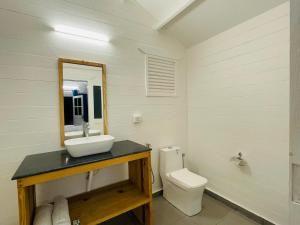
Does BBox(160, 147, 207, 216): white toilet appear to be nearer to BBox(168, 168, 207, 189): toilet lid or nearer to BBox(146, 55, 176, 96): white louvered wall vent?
BBox(168, 168, 207, 189): toilet lid

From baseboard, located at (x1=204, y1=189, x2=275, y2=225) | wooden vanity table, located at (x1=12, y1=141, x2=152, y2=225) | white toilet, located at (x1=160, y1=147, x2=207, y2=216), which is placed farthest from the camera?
white toilet, located at (x1=160, y1=147, x2=207, y2=216)

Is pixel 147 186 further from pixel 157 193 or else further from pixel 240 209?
pixel 240 209

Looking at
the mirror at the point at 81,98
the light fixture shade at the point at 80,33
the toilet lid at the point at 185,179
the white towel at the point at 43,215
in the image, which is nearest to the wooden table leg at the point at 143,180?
the toilet lid at the point at 185,179

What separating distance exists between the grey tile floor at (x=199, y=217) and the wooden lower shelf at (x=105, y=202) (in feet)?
1.15

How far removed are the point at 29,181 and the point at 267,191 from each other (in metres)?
2.30

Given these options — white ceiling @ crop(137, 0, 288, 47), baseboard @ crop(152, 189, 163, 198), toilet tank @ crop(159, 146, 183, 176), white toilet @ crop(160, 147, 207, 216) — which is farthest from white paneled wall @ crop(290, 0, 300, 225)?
baseboard @ crop(152, 189, 163, 198)

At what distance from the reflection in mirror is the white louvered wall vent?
0.70 m

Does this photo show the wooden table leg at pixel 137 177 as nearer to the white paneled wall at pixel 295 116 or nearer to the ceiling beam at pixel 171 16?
the white paneled wall at pixel 295 116

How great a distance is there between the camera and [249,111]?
74.5 inches

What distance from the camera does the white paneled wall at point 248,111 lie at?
1.64 meters

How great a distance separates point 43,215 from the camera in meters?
1.35

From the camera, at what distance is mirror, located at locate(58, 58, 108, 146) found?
1714mm

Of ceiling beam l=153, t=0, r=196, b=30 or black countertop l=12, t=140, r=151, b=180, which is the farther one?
ceiling beam l=153, t=0, r=196, b=30

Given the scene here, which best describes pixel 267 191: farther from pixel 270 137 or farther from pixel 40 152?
pixel 40 152
